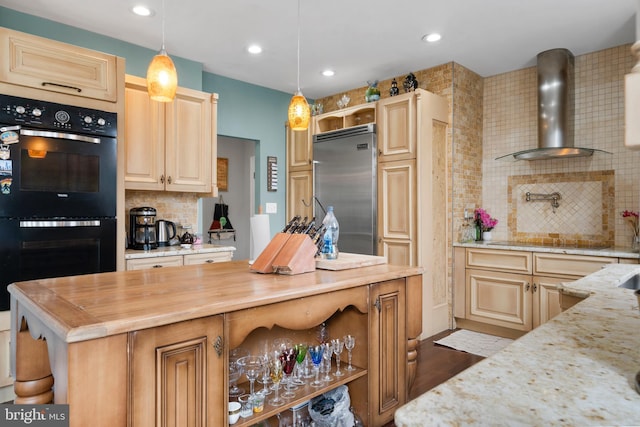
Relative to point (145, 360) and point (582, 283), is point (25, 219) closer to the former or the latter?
point (145, 360)

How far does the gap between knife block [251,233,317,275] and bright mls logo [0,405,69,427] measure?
1.00 metres

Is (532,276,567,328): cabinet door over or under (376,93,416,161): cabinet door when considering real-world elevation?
under

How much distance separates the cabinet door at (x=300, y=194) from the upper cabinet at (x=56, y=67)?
233 cm

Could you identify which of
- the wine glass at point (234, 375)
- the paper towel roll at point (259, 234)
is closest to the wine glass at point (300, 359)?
the wine glass at point (234, 375)

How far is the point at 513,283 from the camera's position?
368cm

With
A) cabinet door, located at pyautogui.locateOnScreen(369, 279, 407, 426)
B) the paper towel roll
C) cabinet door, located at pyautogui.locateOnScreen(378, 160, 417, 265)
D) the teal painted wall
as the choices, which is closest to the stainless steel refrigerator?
cabinet door, located at pyautogui.locateOnScreen(378, 160, 417, 265)

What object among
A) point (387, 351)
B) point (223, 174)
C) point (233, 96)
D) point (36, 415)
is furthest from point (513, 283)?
point (223, 174)

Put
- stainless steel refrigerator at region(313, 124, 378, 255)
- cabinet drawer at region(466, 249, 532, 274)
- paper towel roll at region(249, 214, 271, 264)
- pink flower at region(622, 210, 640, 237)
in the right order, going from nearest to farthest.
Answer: paper towel roll at region(249, 214, 271, 264) → pink flower at region(622, 210, 640, 237) → cabinet drawer at region(466, 249, 532, 274) → stainless steel refrigerator at region(313, 124, 378, 255)

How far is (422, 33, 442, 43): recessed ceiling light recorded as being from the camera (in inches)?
132

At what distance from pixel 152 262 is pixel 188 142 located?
45.4 inches

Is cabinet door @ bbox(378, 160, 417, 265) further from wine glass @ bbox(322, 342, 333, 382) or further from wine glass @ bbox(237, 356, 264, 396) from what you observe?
wine glass @ bbox(237, 356, 264, 396)

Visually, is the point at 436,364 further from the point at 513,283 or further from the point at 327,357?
the point at 327,357

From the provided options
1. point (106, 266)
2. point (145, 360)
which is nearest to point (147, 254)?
point (106, 266)

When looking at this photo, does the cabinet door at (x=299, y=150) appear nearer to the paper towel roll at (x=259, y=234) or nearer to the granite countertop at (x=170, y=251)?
the granite countertop at (x=170, y=251)
